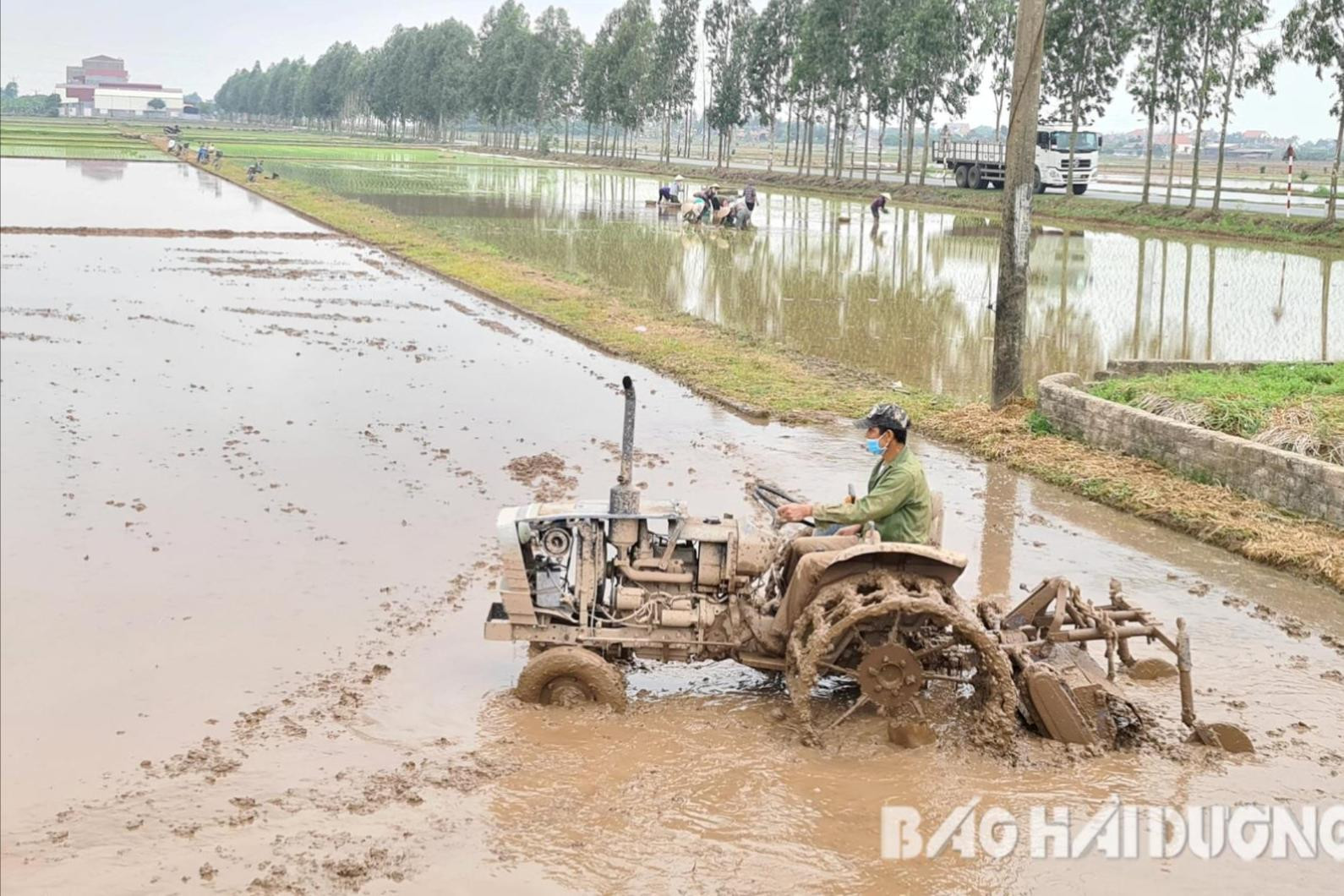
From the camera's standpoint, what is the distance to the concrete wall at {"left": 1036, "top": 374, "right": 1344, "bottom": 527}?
10484 millimetres

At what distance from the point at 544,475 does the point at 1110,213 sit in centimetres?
3570

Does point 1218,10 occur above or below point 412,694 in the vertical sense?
above

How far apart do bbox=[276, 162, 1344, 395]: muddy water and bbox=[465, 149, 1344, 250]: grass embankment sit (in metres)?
1.69

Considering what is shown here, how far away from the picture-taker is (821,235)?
3756 cm

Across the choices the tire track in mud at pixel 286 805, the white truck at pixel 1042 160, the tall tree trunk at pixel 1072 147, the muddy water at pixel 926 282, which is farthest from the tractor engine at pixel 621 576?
the tall tree trunk at pixel 1072 147

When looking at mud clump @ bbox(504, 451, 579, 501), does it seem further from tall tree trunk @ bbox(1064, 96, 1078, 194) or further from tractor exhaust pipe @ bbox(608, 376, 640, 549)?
tall tree trunk @ bbox(1064, 96, 1078, 194)

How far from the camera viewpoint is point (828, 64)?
62.2m

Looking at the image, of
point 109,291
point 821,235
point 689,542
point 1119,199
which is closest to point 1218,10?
point 1119,199

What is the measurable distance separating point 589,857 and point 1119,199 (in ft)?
156

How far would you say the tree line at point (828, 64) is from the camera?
40.7 meters

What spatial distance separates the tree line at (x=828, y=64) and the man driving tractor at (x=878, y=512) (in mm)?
32588

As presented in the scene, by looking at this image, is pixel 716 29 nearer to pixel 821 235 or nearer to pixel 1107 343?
pixel 821 235

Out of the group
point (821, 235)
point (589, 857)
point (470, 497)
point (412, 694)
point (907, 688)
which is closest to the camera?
point (589, 857)

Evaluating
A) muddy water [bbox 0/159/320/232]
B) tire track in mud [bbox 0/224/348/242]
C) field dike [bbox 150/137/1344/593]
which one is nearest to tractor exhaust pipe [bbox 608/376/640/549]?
field dike [bbox 150/137/1344/593]
